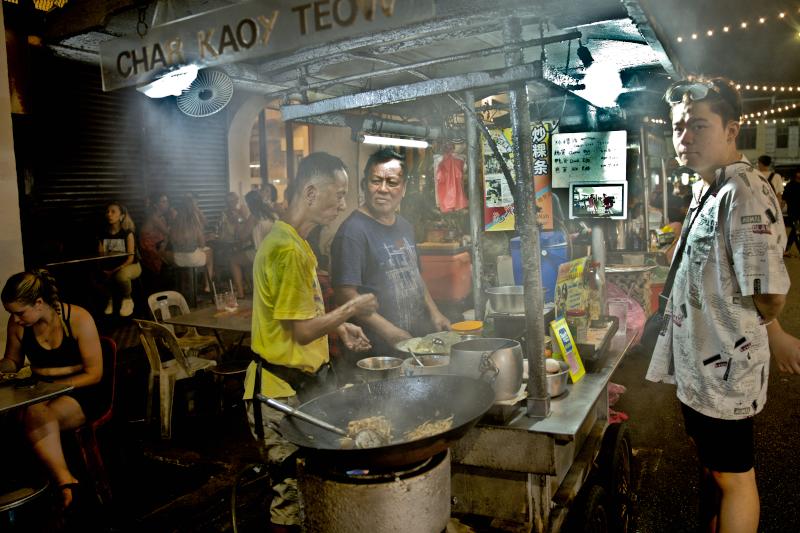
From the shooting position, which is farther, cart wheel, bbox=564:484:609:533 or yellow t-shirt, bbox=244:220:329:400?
yellow t-shirt, bbox=244:220:329:400

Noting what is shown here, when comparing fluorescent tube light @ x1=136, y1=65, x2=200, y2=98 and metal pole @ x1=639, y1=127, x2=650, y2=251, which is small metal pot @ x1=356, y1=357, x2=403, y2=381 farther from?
metal pole @ x1=639, y1=127, x2=650, y2=251

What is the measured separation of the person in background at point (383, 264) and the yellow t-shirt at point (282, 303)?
3.70 ft

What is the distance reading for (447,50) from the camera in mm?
6824

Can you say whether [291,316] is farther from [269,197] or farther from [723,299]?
[269,197]

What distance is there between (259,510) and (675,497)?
3309 mm

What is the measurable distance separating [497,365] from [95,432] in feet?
11.7

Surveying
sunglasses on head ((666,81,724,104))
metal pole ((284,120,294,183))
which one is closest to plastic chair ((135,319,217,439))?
sunglasses on head ((666,81,724,104))

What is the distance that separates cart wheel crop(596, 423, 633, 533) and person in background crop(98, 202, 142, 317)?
933 centimetres

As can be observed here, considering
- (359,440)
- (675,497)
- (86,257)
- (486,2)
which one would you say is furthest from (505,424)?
(86,257)

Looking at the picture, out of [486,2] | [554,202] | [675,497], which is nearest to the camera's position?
[486,2]

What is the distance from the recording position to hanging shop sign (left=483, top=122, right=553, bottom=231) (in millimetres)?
7516

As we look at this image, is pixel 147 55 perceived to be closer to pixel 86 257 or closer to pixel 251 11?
pixel 251 11

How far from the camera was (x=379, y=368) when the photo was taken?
11.1 feet

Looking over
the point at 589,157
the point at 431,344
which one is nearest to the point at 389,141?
the point at 431,344
